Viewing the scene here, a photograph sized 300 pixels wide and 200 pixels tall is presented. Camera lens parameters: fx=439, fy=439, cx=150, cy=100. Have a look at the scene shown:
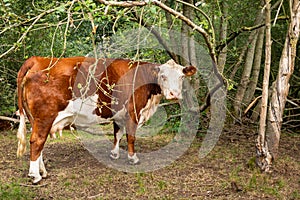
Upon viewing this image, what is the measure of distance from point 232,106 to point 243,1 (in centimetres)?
213

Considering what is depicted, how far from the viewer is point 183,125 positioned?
26.1 ft

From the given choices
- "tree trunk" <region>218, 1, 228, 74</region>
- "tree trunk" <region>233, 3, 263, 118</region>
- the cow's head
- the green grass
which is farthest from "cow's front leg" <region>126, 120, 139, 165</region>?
"tree trunk" <region>233, 3, 263, 118</region>

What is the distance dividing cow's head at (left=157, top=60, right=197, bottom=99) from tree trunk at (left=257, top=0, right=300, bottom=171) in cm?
129

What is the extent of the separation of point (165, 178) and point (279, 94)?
186cm

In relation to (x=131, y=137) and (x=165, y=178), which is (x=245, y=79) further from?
(x=165, y=178)

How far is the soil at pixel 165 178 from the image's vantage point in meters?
5.11

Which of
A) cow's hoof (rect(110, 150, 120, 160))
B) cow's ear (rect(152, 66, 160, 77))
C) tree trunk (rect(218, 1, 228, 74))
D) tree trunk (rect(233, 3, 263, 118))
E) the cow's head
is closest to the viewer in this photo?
the cow's head

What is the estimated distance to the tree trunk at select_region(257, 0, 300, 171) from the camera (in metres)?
5.71

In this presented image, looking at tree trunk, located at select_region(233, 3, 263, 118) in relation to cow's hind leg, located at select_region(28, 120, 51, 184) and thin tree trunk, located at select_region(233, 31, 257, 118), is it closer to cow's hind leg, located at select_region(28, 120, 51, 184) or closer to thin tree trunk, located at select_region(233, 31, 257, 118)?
thin tree trunk, located at select_region(233, 31, 257, 118)

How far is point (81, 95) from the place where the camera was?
17.0ft

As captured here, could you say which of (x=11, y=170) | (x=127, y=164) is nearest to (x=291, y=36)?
(x=127, y=164)

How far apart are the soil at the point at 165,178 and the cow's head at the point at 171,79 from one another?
1019mm

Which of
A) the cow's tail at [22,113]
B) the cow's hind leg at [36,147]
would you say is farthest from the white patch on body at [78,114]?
the cow's tail at [22,113]

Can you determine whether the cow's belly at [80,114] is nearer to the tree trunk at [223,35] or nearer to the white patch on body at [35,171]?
the white patch on body at [35,171]
